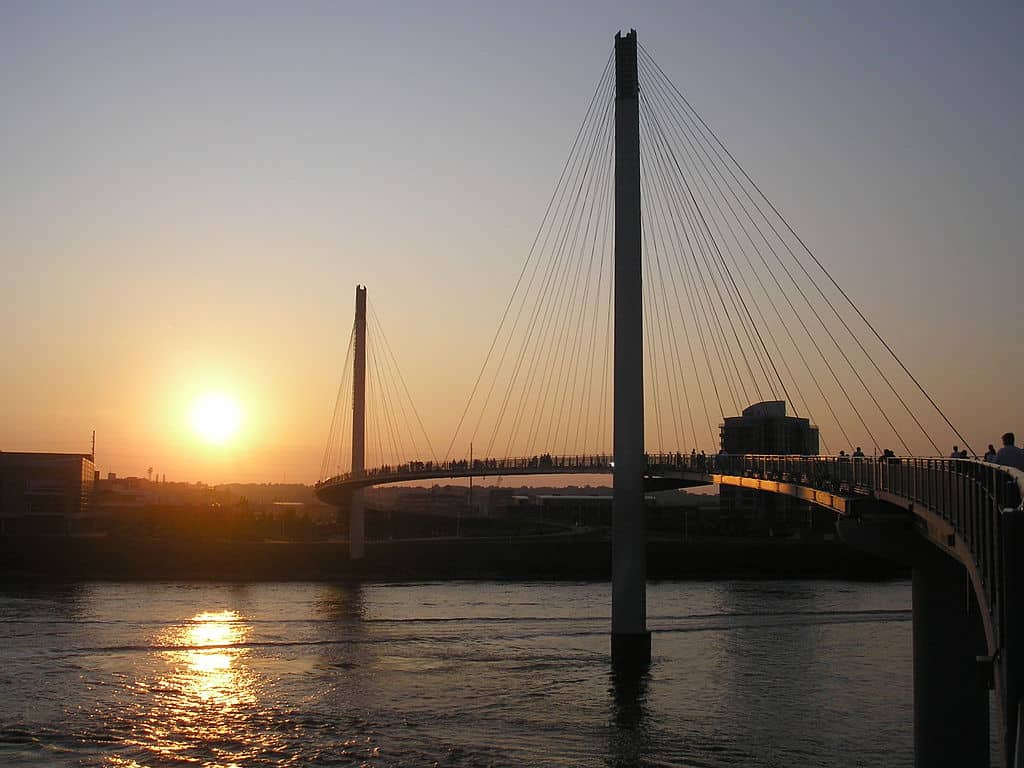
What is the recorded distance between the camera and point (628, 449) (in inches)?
1166

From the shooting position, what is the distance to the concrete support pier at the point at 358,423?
6419 centimetres

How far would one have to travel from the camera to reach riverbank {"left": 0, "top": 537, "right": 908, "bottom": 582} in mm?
62375

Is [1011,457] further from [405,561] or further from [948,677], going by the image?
[405,561]

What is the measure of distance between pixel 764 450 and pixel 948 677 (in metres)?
60.5

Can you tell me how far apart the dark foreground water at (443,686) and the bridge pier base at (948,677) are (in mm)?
3145

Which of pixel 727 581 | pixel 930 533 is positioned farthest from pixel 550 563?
pixel 930 533

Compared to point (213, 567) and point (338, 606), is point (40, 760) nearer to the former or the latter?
point (338, 606)

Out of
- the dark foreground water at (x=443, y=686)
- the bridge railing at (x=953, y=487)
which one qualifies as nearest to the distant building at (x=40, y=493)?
the dark foreground water at (x=443, y=686)

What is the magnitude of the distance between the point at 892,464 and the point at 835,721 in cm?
845

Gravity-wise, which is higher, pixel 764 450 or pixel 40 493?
pixel 764 450

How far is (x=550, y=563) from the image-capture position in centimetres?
6688

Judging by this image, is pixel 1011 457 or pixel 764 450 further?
pixel 764 450

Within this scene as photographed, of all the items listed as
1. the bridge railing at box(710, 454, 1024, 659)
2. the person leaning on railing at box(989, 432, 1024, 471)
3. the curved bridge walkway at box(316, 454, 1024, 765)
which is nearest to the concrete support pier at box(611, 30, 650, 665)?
the curved bridge walkway at box(316, 454, 1024, 765)

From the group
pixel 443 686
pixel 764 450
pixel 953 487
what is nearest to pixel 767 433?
pixel 764 450
